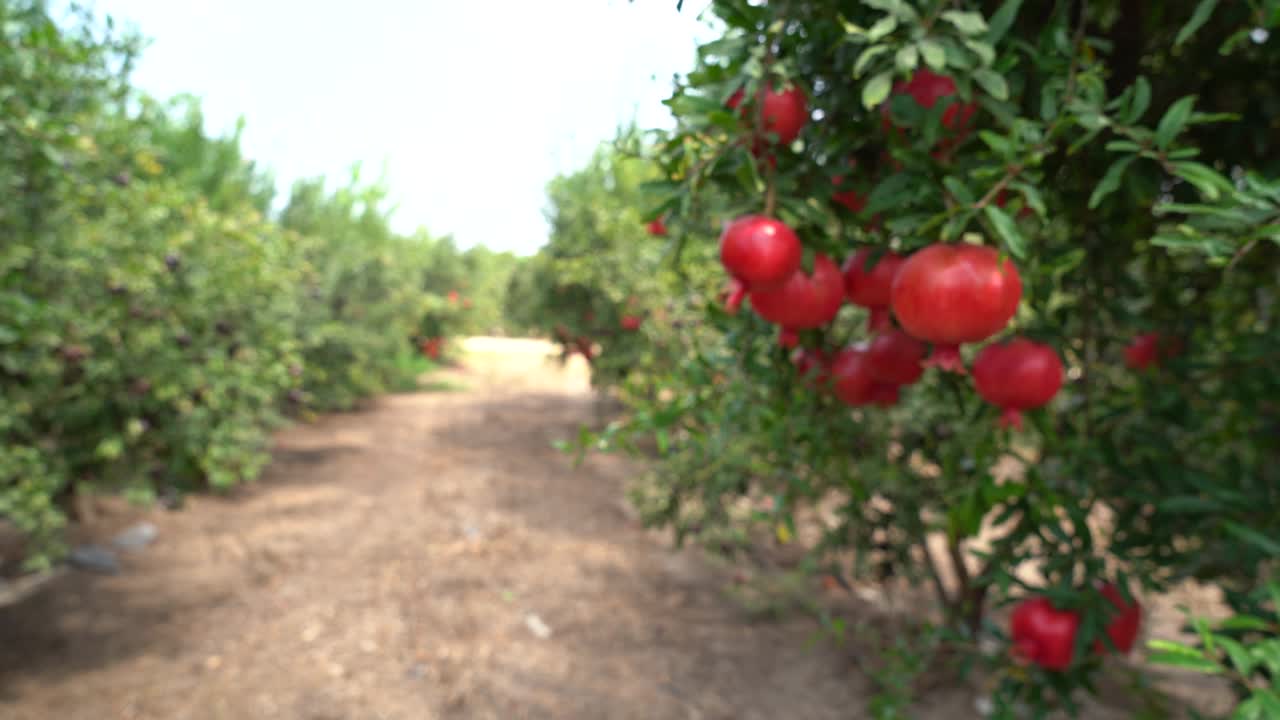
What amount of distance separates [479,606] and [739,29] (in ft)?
12.9

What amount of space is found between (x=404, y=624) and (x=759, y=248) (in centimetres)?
382

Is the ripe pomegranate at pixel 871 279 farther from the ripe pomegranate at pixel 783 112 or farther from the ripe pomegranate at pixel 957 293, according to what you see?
the ripe pomegranate at pixel 783 112

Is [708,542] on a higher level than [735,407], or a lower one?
lower

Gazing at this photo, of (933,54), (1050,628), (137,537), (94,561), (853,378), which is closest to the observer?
(933,54)

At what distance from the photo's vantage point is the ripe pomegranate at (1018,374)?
1.13 metres

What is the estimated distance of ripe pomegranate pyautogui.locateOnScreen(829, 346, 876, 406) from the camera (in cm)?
128

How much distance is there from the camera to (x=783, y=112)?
104cm

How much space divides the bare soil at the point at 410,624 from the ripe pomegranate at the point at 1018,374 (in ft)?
7.36

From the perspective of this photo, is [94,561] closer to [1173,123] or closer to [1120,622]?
[1120,622]

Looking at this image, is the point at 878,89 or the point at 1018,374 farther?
the point at 1018,374

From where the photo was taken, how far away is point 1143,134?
2.87 ft

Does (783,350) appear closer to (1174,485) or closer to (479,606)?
(1174,485)

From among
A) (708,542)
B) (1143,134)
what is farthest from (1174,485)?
(708,542)

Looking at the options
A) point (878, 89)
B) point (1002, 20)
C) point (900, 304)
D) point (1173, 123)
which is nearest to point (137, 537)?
point (900, 304)
